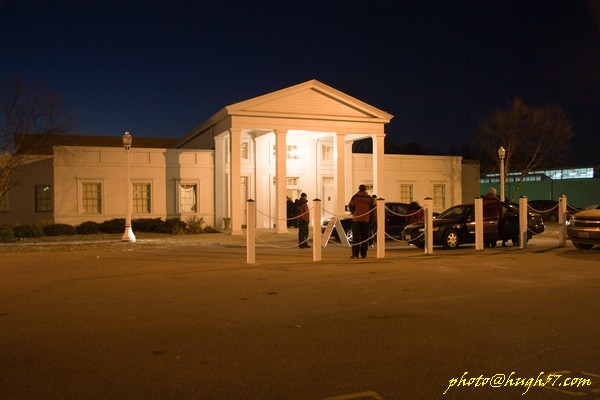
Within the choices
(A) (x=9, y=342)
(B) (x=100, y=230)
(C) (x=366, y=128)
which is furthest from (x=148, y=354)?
(C) (x=366, y=128)

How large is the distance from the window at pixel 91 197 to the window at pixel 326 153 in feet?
39.2

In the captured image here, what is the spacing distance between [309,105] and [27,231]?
1375cm

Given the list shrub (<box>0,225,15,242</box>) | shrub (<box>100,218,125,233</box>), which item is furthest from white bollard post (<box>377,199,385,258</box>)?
shrub (<box>100,218,125,233</box>)

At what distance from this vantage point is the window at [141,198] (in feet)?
97.5

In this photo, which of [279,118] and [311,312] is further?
[279,118]

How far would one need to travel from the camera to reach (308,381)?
5.50 meters

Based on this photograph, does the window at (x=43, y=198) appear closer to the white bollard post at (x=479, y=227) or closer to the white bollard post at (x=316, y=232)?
the white bollard post at (x=316, y=232)

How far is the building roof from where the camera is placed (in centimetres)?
2981

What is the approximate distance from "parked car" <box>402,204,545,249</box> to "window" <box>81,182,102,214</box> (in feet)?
55.4

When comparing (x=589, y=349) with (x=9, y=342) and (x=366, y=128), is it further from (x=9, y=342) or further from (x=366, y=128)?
(x=366, y=128)

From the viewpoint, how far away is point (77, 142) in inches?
1703

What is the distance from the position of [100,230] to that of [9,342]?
68.5ft

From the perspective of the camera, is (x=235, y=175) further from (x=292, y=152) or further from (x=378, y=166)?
(x=378, y=166)

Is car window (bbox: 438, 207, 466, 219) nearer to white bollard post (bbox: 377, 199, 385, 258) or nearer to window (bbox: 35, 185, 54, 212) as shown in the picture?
white bollard post (bbox: 377, 199, 385, 258)
